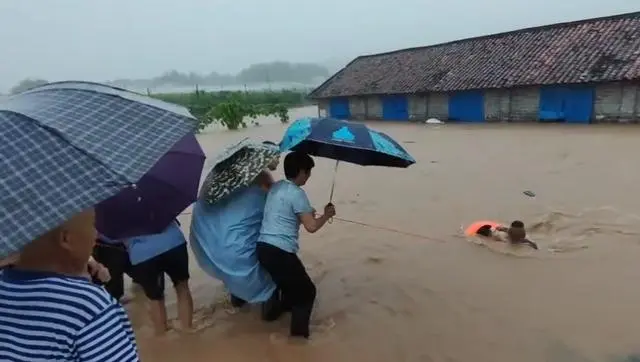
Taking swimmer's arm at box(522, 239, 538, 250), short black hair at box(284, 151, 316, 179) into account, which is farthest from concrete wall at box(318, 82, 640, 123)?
short black hair at box(284, 151, 316, 179)

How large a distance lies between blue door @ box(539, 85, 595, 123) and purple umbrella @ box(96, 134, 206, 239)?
61.1 feet

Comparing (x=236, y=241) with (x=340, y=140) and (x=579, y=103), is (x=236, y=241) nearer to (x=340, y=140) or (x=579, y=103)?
(x=340, y=140)

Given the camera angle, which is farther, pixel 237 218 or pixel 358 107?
pixel 358 107

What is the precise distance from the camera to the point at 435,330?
380cm

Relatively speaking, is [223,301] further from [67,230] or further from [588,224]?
[588,224]

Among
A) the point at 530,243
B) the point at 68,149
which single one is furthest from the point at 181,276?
the point at 530,243

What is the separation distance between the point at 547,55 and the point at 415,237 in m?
17.4

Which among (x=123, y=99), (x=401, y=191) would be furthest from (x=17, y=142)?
(x=401, y=191)

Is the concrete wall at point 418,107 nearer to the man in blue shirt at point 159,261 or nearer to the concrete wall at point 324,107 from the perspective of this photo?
the concrete wall at point 324,107

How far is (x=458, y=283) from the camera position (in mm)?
4676

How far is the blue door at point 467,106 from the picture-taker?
870 inches

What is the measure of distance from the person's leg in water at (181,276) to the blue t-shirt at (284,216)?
0.56m

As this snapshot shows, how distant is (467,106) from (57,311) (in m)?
22.8

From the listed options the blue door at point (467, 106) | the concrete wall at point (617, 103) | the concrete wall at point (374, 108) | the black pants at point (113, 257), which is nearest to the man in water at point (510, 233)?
the black pants at point (113, 257)
